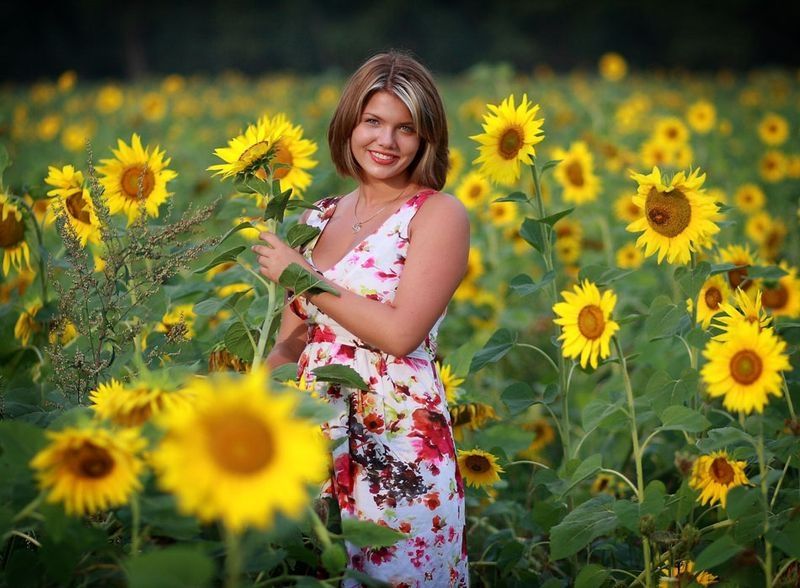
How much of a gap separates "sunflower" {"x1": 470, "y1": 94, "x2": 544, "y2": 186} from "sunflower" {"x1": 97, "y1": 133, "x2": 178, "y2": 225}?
2.11 ft

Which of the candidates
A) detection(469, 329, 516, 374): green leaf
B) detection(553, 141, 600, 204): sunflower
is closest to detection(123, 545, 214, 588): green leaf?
detection(469, 329, 516, 374): green leaf

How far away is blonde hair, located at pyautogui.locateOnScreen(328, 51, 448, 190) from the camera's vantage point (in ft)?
6.46

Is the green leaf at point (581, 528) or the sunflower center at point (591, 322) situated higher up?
the sunflower center at point (591, 322)

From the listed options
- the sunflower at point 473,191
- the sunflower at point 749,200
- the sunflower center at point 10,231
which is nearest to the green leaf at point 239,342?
the sunflower center at point 10,231

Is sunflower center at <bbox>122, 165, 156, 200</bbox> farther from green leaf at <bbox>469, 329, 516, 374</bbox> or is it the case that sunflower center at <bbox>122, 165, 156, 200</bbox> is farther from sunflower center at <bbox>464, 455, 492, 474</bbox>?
sunflower center at <bbox>464, 455, 492, 474</bbox>

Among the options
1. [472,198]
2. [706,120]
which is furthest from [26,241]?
[706,120]

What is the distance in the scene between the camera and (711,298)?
2.07 m

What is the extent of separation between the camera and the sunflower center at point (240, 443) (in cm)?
101

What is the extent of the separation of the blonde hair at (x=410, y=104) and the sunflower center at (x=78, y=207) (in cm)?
53

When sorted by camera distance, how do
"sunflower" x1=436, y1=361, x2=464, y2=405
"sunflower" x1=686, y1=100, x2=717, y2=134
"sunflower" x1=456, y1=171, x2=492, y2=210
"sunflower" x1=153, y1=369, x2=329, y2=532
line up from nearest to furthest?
1. "sunflower" x1=153, y1=369, x2=329, y2=532
2. "sunflower" x1=436, y1=361, x2=464, y2=405
3. "sunflower" x1=456, y1=171, x2=492, y2=210
4. "sunflower" x1=686, y1=100, x2=717, y2=134

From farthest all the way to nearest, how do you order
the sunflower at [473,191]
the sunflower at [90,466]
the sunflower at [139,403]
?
the sunflower at [473,191] < the sunflower at [139,403] < the sunflower at [90,466]

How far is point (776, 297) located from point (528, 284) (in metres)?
0.83

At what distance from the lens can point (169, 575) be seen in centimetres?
105

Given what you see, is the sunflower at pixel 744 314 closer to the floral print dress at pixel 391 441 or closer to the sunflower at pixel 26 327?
the floral print dress at pixel 391 441
